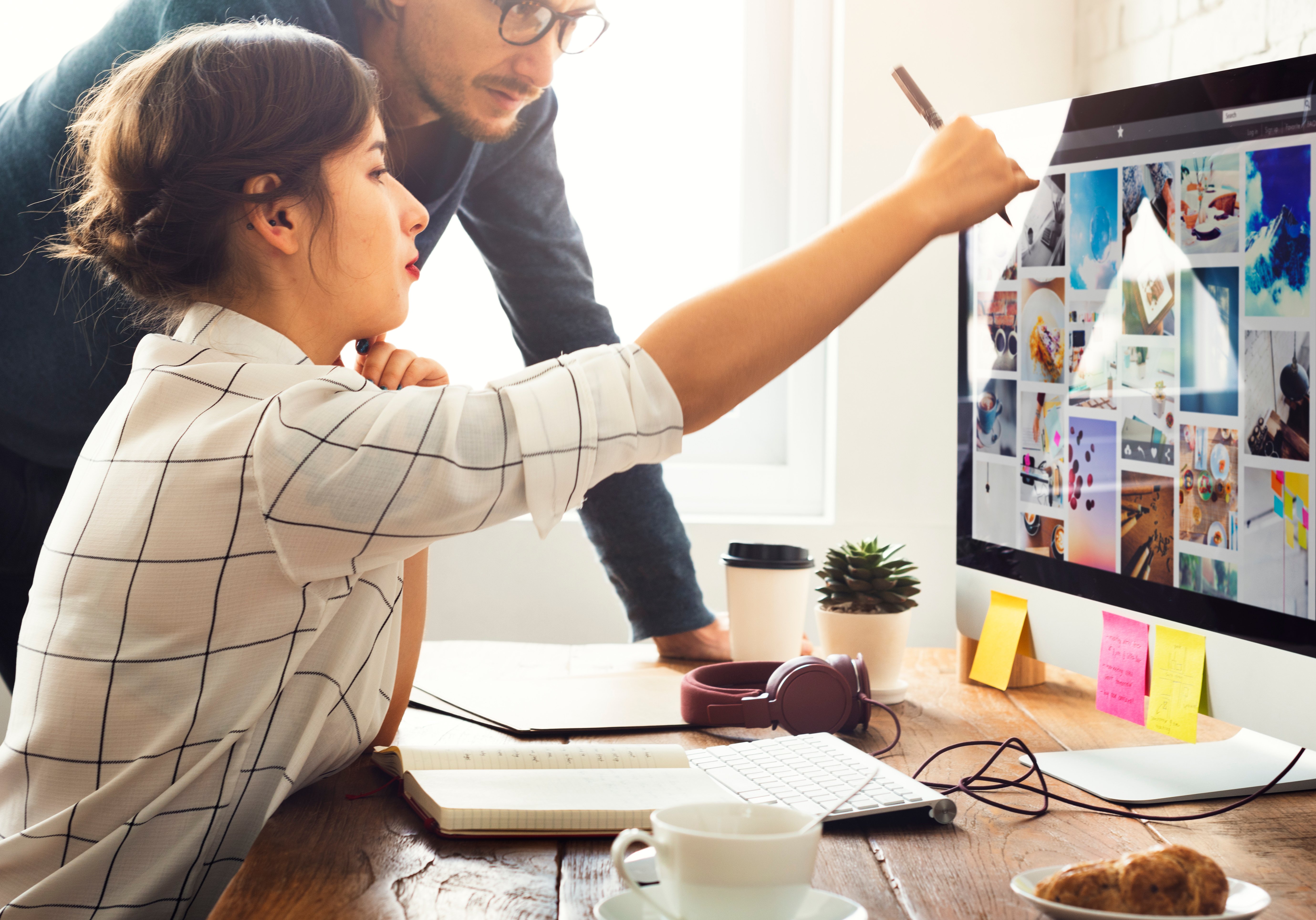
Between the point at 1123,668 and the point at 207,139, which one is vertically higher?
the point at 207,139

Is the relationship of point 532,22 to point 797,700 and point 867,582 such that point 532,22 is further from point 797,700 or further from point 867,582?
point 797,700

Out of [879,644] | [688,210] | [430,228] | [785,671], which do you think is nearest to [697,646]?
[879,644]

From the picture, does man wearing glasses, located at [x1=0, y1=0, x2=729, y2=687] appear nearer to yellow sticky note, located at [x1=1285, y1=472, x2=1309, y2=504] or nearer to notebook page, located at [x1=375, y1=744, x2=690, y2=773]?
notebook page, located at [x1=375, y1=744, x2=690, y2=773]

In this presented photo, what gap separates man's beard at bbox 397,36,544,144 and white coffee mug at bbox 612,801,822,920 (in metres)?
1.08

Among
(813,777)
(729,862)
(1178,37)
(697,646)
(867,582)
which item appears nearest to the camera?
(729,862)

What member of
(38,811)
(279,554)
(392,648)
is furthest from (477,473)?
(38,811)

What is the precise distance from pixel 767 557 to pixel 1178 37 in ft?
3.53

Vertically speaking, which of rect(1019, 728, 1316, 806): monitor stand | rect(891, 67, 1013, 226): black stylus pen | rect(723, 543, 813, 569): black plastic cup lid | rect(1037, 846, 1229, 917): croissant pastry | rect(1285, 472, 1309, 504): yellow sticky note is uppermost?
rect(891, 67, 1013, 226): black stylus pen

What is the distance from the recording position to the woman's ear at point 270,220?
2.48 feet

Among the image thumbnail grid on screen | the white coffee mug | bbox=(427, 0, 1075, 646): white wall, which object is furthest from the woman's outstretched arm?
bbox=(427, 0, 1075, 646): white wall

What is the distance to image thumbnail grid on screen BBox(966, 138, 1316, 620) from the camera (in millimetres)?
672

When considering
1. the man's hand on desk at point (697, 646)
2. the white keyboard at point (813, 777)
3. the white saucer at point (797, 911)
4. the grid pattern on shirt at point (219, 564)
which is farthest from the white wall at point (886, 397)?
the white saucer at point (797, 911)

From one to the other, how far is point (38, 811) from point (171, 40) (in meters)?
0.66

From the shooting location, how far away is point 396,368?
3.17 ft
